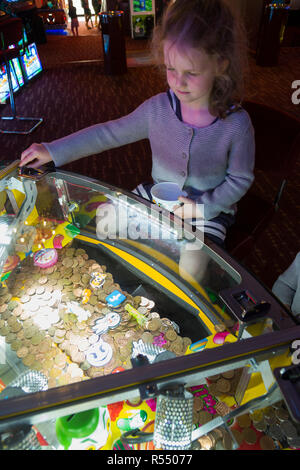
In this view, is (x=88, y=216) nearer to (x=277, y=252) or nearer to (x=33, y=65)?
(x=277, y=252)

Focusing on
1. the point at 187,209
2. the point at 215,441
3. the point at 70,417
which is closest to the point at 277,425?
the point at 215,441

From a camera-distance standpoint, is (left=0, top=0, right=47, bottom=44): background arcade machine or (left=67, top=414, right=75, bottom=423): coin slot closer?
(left=67, top=414, right=75, bottom=423): coin slot

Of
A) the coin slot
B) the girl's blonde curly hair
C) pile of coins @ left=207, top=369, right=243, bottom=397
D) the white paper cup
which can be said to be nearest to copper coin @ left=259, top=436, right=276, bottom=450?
pile of coins @ left=207, top=369, right=243, bottom=397

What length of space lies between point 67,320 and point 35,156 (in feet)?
2.25

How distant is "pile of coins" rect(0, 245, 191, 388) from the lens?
1141mm

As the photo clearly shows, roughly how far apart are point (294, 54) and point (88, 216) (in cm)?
685

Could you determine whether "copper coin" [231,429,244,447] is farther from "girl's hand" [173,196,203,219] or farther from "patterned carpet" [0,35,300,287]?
"patterned carpet" [0,35,300,287]

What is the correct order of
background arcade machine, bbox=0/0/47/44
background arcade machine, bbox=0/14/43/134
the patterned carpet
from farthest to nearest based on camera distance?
1. background arcade machine, bbox=0/0/47/44
2. background arcade machine, bbox=0/14/43/134
3. the patterned carpet

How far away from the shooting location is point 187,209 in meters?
1.32

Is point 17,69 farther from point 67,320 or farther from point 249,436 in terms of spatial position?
point 249,436

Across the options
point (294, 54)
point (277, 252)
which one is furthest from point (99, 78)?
point (277, 252)

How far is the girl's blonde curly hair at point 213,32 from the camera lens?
1.18m

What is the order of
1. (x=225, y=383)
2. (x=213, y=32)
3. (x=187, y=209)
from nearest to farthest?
1. (x=225, y=383)
2. (x=213, y=32)
3. (x=187, y=209)

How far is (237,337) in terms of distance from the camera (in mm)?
844
